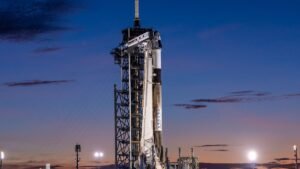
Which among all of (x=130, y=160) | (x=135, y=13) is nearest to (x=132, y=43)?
(x=135, y=13)

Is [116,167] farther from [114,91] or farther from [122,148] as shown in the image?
[114,91]

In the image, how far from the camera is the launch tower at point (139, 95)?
4557 inches

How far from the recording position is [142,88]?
11931 centimetres

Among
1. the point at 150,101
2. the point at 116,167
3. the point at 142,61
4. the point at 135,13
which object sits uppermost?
the point at 135,13

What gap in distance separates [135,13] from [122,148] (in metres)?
26.2

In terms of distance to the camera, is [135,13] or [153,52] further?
[135,13]

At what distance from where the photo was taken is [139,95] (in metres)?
121

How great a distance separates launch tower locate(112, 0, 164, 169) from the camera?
11575cm

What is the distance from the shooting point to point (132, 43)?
4700 inches

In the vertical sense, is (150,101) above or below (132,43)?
below

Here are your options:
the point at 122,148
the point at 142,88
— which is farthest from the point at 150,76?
the point at 122,148

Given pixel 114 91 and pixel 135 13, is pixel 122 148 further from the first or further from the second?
pixel 135 13

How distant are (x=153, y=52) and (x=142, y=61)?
11.1 feet

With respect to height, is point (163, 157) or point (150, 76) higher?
point (150, 76)
